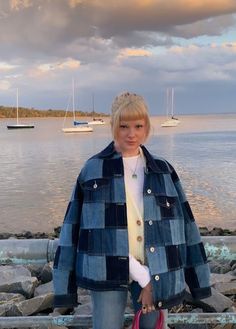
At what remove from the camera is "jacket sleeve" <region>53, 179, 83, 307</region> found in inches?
115

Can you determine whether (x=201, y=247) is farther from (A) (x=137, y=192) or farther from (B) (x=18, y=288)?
(B) (x=18, y=288)

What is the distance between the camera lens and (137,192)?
2920 millimetres

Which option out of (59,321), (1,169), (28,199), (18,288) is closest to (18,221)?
(28,199)

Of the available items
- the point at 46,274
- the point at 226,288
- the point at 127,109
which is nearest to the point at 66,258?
the point at 127,109

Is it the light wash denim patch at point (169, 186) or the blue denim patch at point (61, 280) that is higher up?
the light wash denim patch at point (169, 186)

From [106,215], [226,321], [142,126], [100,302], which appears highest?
[142,126]

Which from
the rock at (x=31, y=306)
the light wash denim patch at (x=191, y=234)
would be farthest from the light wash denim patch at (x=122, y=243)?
the rock at (x=31, y=306)

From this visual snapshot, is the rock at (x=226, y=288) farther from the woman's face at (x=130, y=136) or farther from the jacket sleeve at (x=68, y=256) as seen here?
the woman's face at (x=130, y=136)

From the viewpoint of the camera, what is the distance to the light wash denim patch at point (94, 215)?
9.37 feet

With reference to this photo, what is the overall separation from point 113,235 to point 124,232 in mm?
61

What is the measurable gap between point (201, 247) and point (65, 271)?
804mm

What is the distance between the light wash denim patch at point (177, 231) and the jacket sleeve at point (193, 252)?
0.09 m

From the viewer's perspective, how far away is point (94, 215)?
9.40ft

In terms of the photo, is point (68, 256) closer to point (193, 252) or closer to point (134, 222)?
point (134, 222)
